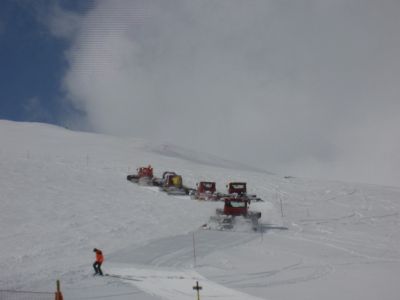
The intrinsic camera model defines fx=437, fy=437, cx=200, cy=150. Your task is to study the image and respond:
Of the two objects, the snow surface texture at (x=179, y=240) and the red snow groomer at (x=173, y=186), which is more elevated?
the red snow groomer at (x=173, y=186)

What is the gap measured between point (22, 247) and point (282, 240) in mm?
12519

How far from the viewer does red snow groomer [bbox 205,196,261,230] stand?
25.2 meters

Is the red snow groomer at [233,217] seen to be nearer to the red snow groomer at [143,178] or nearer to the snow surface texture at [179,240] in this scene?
→ the snow surface texture at [179,240]

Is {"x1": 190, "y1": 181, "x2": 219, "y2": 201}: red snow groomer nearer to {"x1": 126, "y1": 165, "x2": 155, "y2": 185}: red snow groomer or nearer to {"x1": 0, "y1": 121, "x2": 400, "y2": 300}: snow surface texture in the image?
{"x1": 0, "y1": 121, "x2": 400, "y2": 300}: snow surface texture

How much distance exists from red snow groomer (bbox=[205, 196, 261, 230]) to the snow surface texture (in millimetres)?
813

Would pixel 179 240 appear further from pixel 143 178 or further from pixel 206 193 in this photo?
pixel 143 178

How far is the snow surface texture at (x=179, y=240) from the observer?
553 inches

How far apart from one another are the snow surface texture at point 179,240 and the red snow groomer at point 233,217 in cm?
81

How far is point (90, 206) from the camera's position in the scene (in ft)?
88.9

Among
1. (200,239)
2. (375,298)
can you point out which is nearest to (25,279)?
(200,239)

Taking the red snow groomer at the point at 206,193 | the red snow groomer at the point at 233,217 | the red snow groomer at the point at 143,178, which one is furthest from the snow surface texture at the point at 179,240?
the red snow groomer at the point at 206,193

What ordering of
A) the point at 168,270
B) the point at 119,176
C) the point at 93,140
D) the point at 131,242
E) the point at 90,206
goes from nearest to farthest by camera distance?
the point at 168,270
the point at 131,242
the point at 90,206
the point at 119,176
the point at 93,140

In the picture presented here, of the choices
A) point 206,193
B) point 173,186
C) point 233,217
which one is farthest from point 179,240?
point 173,186

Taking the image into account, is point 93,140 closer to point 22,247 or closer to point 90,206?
point 90,206
